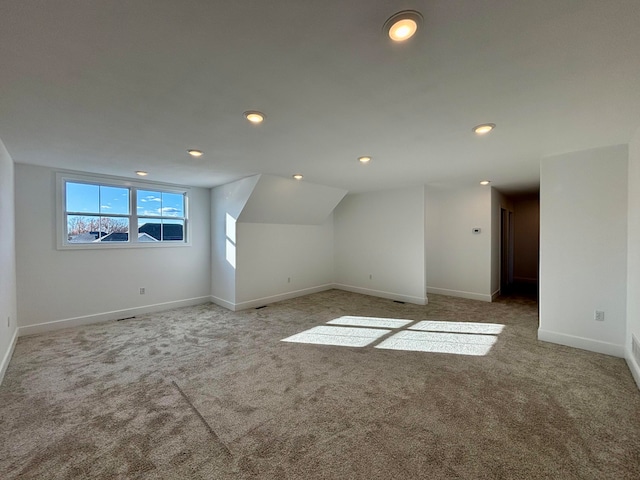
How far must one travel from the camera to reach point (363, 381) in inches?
97.2

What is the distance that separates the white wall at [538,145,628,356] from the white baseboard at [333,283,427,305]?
2.06 meters

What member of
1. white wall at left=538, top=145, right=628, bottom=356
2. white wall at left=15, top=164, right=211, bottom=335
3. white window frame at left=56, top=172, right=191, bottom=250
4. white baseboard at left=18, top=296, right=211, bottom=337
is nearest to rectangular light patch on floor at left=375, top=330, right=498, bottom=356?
white wall at left=538, top=145, right=628, bottom=356

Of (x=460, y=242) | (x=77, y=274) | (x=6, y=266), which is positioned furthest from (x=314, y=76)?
(x=460, y=242)

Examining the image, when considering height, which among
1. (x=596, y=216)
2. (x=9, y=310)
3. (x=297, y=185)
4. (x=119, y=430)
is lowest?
(x=119, y=430)

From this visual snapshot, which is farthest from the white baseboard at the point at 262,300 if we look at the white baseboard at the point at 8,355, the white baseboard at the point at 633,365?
the white baseboard at the point at 633,365

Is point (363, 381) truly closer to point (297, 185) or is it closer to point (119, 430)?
point (119, 430)

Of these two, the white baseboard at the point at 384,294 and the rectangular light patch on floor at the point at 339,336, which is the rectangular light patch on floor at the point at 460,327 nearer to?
the rectangular light patch on floor at the point at 339,336

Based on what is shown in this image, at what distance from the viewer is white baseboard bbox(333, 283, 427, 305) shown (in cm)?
526

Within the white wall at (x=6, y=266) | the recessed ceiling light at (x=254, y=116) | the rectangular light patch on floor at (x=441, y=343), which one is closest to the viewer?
the recessed ceiling light at (x=254, y=116)

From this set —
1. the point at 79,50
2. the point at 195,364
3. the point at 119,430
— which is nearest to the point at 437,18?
the point at 79,50

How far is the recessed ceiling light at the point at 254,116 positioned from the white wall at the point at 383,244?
392 centimetres

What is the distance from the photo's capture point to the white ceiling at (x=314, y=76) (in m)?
1.16

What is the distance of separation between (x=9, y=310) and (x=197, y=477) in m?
3.28

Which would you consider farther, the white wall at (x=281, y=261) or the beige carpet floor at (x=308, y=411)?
the white wall at (x=281, y=261)
